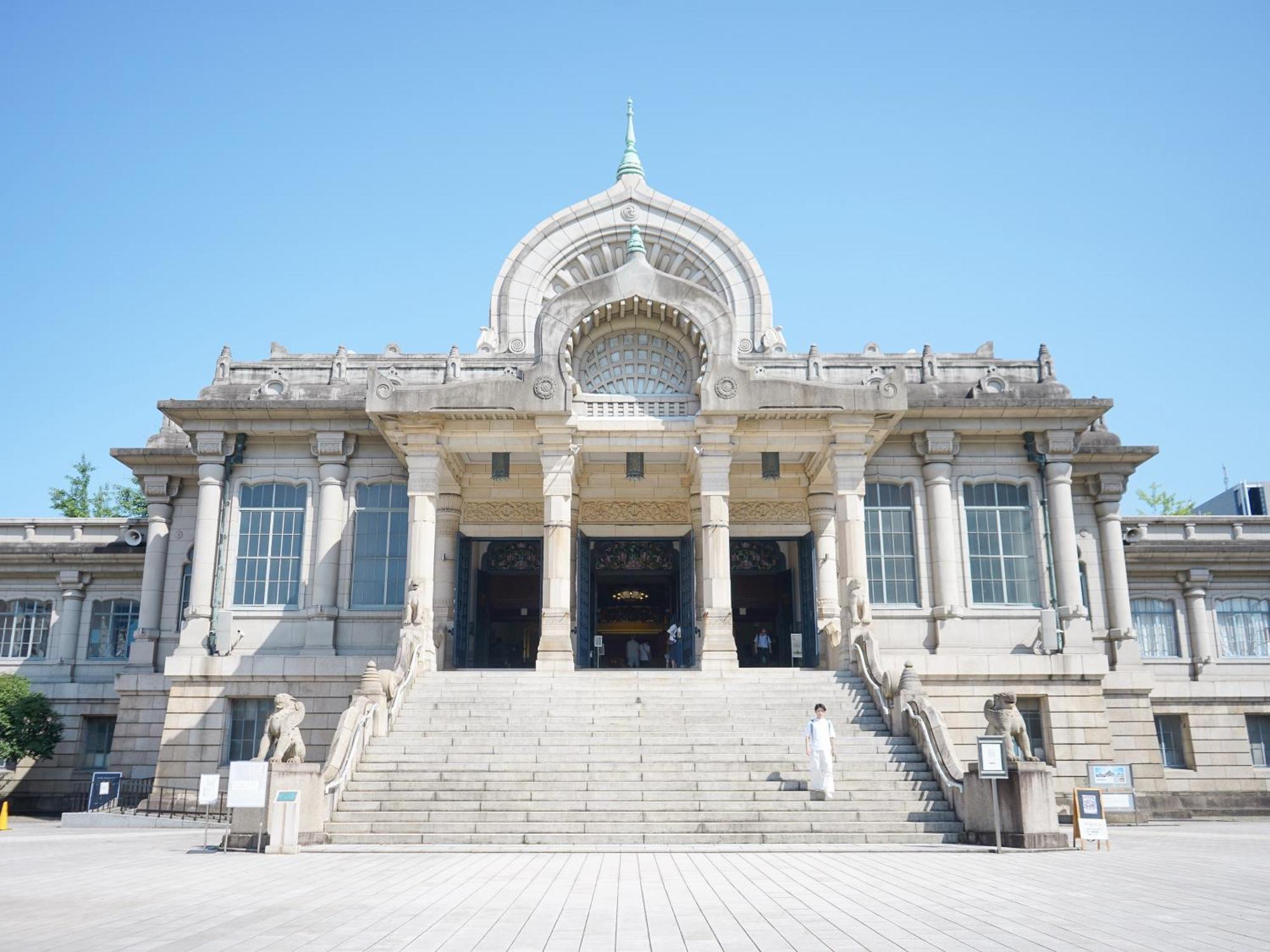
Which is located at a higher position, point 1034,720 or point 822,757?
point 1034,720

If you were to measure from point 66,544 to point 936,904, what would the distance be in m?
31.3

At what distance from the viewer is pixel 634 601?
117 ft

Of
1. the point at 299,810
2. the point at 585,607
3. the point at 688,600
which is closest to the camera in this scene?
the point at 299,810

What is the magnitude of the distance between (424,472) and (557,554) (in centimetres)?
386

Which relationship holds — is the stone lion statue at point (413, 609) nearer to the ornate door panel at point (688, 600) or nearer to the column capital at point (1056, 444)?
the ornate door panel at point (688, 600)

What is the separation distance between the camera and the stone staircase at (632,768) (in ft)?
52.9

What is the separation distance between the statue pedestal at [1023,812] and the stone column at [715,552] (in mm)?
7726

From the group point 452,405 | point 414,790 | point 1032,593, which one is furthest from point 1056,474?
point 414,790

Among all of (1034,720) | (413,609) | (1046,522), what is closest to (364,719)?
(413,609)

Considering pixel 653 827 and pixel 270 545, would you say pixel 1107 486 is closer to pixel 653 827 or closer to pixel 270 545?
pixel 653 827

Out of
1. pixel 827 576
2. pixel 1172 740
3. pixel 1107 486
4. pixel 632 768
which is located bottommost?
pixel 632 768

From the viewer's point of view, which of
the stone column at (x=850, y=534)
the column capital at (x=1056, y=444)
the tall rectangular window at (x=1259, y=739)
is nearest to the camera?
the stone column at (x=850, y=534)

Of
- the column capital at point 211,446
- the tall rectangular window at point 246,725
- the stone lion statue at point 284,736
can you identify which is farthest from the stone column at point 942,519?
the column capital at point 211,446

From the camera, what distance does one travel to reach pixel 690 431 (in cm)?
2477
